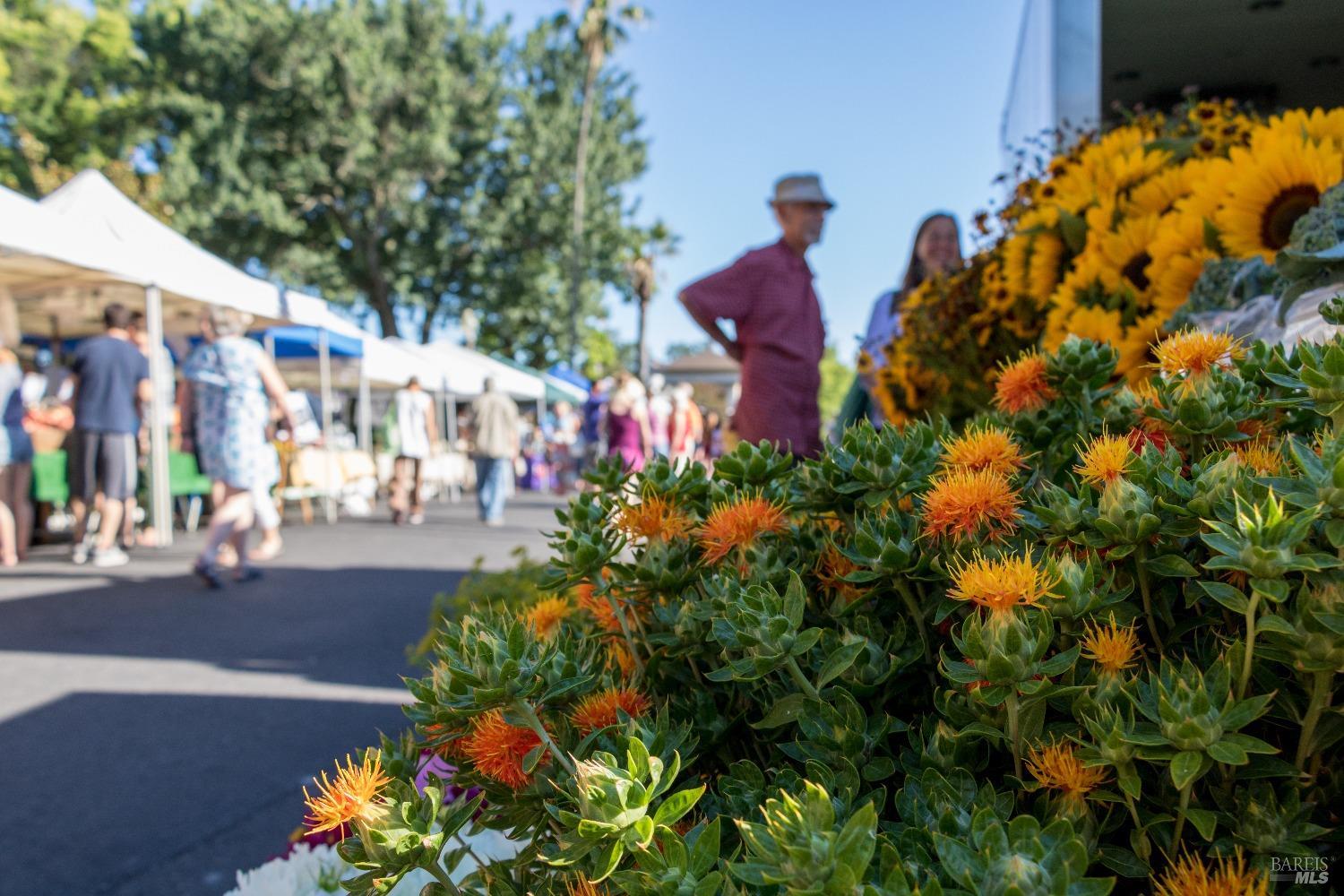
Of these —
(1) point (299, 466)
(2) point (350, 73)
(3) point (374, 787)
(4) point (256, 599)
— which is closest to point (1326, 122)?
(3) point (374, 787)

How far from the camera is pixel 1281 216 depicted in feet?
4.15

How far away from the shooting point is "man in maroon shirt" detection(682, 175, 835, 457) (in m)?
3.40

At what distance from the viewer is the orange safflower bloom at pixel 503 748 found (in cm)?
63

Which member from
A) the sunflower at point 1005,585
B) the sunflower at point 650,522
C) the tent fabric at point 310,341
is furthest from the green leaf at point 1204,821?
the tent fabric at point 310,341

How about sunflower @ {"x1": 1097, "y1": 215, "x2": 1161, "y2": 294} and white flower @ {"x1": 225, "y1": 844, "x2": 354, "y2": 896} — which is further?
sunflower @ {"x1": 1097, "y1": 215, "x2": 1161, "y2": 294}

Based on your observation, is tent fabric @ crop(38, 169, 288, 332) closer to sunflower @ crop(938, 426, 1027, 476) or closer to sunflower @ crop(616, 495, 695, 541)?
sunflower @ crop(616, 495, 695, 541)

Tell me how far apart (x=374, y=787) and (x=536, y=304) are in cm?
2729

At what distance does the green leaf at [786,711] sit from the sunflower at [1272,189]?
1.09 m

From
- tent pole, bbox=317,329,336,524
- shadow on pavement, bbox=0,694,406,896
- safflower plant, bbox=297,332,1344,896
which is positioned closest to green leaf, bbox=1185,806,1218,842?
safflower plant, bbox=297,332,1344,896

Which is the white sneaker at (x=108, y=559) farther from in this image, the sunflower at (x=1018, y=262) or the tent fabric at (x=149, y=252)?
the sunflower at (x=1018, y=262)

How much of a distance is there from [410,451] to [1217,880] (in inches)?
438

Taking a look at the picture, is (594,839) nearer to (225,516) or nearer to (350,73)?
(225,516)

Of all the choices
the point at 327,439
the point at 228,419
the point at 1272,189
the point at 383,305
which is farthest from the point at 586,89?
the point at 1272,189

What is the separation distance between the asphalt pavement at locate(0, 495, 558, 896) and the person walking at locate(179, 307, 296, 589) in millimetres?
542
